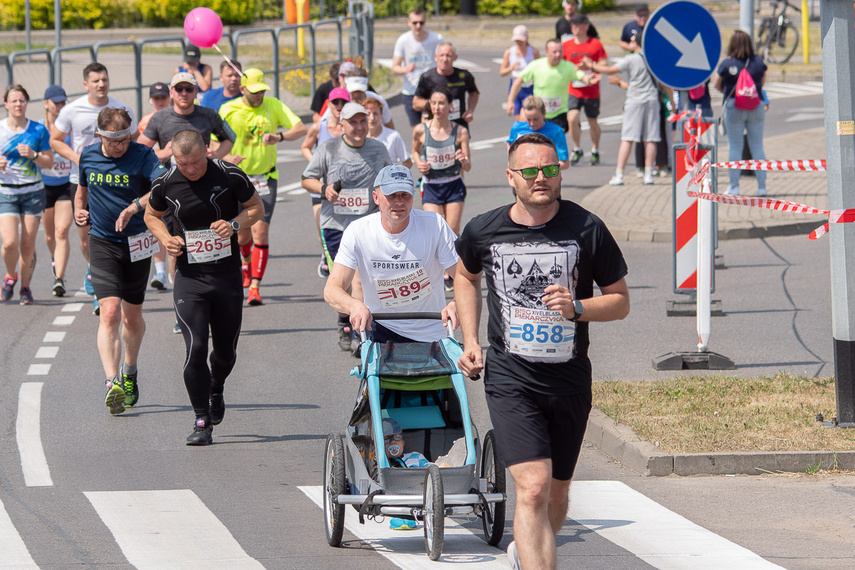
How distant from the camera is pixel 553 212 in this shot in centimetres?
598

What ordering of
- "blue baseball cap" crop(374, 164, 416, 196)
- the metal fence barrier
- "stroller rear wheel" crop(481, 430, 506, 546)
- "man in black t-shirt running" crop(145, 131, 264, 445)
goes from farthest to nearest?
the metal fence barrier
"man in black t-shirt running" crop(145, 131, 264, 445)
"blue baseball cap" crop(374, 164, 416, 196)
"stroller rear wheel" crop(481, 430, 506, 546)

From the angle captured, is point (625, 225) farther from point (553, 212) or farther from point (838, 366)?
point (553, 212)

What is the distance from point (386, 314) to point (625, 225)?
9.93 meters

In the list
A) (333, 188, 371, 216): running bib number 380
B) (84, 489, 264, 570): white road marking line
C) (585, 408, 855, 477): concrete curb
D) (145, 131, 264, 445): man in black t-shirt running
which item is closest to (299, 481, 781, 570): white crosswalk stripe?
(585, 408, 855, 477): concrete curb

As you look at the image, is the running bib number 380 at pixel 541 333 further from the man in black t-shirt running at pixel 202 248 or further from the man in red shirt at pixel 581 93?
the man in red shirt at pixel 581 93

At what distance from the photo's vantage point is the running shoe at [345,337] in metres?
12.2

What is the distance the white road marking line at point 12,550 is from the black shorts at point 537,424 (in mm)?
2383

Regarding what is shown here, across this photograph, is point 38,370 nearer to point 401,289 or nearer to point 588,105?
point 401,289

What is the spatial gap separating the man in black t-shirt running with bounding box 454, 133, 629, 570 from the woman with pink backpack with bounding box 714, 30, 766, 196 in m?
12.7

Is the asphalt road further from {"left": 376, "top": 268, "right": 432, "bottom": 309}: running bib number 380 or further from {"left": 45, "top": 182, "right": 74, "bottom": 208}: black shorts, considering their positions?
{"left": 376, "top": 268, "right": 432, "bottom": 309}: running bib number 380

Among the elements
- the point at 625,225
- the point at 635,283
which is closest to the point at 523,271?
the point at 635,283

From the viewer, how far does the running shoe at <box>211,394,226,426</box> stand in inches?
377

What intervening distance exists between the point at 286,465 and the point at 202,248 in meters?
1.53

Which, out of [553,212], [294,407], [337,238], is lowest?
[294,407]
